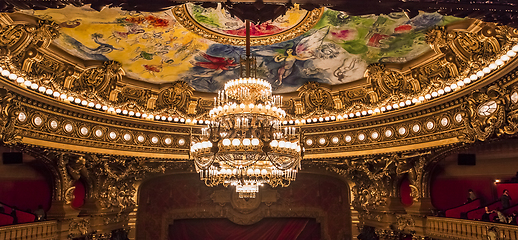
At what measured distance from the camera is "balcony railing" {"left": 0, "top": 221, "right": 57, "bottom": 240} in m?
8.32

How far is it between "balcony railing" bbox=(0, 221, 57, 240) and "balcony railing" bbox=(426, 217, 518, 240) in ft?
39.6

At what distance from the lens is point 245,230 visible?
15648 millimetres

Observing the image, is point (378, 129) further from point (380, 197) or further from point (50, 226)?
point (50, 226)

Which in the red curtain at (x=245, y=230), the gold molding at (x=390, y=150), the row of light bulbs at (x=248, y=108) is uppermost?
the row of light bulbs at (x=248, y=108)

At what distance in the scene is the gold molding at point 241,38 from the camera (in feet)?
29.0

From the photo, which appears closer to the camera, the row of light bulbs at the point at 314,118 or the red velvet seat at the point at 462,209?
the row of light bulbs at the point at 314,118

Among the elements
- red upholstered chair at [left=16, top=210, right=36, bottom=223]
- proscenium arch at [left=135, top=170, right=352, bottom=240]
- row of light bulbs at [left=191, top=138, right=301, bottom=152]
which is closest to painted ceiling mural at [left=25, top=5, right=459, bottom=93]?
row of light bulbs at [left=191, top=138, right=301, bottom=152]

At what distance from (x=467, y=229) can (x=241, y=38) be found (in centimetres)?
854

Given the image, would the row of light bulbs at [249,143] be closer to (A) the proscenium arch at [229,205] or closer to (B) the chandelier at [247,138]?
(B) the chandelier at [247,138]

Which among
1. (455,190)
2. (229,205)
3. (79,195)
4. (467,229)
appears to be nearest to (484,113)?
(467,229)

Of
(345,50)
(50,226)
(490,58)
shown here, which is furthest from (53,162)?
(490,58)

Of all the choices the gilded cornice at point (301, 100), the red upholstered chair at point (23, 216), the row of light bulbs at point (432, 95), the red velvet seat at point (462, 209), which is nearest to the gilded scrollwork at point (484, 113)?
the gilded cornice at point (301, 100)

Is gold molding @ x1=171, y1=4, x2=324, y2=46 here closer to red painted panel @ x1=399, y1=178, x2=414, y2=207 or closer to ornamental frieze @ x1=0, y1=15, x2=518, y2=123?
ornamental frieze @ x1=0, y1=15, x2=518, y2=123

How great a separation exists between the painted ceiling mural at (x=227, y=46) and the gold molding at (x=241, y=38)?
18 centimetres
